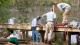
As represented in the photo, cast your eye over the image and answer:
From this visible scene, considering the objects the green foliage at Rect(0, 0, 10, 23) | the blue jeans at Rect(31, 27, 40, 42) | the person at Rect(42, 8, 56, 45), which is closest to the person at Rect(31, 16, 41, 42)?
the blue jeans at Rect(31, 27, 40, 42)

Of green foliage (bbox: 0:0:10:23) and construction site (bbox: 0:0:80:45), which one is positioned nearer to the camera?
construction site (bbox: 0:0:80:45)

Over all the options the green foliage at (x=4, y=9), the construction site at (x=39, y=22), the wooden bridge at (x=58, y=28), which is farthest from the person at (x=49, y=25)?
the green foliage at (x=4, y=9)

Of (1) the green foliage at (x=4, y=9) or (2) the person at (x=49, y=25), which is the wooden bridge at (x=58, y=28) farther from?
(1) the green foliage at (x=4, y=9)

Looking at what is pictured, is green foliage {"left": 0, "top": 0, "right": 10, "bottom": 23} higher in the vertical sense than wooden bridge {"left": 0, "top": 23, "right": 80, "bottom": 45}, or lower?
higher

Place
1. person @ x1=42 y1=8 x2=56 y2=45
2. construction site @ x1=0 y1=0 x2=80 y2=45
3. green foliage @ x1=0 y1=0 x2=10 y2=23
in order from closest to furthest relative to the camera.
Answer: person @ x1=42 y1=8 x2=56 y2=45 < construction site @ x1=0 y1=0 x2=80 y2=45 < green foliage @ x1=0 y1=0 x2=10 y2=23

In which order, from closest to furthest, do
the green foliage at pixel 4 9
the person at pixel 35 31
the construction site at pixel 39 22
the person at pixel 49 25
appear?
the person at pixel 49 25 < the construction site at pixel 39 22 < the person at pixel 35 31 < the green foliage at pixel 4 9

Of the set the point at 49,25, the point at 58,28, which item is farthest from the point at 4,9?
the point at 49,25

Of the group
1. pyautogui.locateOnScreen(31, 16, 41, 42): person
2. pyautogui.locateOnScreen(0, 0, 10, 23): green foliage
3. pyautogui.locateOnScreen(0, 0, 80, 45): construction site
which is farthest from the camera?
pyautogui.locateOnScreen(0, 0, 10, 23): green foliage

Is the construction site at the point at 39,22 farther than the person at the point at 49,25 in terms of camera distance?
Yes

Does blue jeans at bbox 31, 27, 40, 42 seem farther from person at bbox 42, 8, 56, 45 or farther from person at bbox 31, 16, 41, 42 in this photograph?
person at bbox 42, 8, 56, 45

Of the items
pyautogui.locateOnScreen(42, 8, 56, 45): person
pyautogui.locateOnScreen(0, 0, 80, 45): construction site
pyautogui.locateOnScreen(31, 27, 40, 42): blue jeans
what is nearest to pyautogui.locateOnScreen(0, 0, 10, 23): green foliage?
pyautogui.locateOnScreen(0, 0, 80, 45): construction site

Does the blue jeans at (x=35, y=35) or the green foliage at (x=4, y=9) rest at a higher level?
the green foliage at (x=4, y=9)

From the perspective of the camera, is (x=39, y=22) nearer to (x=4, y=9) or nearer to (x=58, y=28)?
(x=58, y=28)

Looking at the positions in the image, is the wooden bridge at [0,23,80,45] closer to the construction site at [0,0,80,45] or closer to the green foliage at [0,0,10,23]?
the construction site at [0,0,80,45]
